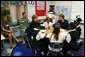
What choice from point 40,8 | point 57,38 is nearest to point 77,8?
point 40,8

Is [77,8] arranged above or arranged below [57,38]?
above

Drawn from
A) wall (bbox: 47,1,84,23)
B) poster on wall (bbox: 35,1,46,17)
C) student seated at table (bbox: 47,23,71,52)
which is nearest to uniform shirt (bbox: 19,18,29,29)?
student seated at table (bbox: 47,23,71,52)

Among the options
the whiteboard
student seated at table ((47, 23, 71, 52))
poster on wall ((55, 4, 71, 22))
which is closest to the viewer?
student seated at table ((47, 23, 71, 52))

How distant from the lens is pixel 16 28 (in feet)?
15.9

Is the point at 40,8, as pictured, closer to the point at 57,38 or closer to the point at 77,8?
the point at 77,8

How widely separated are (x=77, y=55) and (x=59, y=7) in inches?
102

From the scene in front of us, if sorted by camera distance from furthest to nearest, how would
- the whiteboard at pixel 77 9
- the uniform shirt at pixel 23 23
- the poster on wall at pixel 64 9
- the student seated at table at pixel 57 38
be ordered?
the poster on wall at pixel 64 9
the whiteboard at pixel 77 9
the uniform shirt at pixel 23 23
the student seated at table at pixel 57 38

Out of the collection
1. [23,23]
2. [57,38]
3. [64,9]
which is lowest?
[57,38]

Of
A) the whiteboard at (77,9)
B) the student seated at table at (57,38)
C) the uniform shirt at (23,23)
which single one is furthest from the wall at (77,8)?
the student seated at table at (57,38)

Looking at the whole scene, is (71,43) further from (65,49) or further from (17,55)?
(17,55)

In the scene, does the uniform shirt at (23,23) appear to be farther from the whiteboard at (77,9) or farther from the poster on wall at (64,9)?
the whiteboard at (77,9)

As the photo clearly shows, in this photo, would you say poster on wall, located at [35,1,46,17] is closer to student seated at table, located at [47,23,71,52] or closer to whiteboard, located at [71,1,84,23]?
whiteboard, located at [71,1,84,23]

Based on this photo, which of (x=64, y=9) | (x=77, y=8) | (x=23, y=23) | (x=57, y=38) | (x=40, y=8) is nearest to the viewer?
(x=57, y=38)

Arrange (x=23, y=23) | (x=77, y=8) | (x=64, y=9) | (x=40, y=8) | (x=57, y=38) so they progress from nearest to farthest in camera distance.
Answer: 1. (x=57, y=38)
2. (x=23, y=23)
3. (x=77, y=8)
4. (x=64, y=9)
5. (x=40, y=8)
